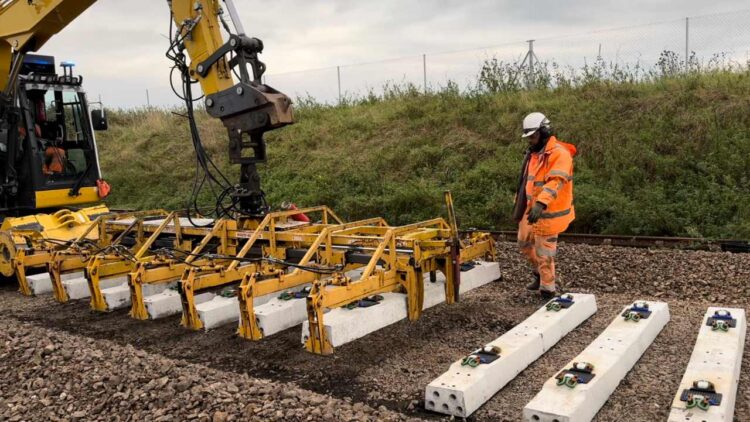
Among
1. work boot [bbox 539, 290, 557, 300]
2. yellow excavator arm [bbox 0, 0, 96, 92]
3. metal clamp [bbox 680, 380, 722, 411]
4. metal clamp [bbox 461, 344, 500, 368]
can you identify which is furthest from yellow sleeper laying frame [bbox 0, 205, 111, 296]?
metal clamp [bbox 680, 380, 722, 411]

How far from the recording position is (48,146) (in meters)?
9.04

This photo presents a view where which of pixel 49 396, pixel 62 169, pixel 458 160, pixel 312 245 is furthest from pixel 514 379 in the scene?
pixel 458 160

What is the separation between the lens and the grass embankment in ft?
32.1

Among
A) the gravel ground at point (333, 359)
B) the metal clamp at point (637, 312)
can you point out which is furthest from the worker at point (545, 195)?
the metal clamp at point (637, 312)

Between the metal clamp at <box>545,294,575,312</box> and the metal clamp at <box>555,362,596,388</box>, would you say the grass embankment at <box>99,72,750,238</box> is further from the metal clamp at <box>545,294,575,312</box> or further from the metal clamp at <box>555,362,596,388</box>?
the metal clamp at <box>555,362,596,388</box>

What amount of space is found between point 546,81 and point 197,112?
13041 millimetres

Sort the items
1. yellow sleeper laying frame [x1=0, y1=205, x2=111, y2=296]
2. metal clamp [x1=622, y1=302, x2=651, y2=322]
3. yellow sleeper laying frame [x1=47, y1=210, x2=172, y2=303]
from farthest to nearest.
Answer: yellow sleeper laying frame [x1=0, y1=205, x2=111, y2=296], yellow sleeper laying frame [x1=47, y1=210, x2=172, y2=303], metal clamp [x1=622, y1=302, x2=651, y2=322]

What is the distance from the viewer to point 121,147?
21.6 m

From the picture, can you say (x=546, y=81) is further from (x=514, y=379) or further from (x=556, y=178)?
(x=514, y=379)

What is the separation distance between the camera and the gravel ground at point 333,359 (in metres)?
4.18

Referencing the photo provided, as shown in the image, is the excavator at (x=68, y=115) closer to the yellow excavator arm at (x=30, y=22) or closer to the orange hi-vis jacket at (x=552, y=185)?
the yellow excavator arm at (x=30, y=22)

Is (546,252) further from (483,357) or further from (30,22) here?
(30,22)

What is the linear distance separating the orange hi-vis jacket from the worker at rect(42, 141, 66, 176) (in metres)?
6.60

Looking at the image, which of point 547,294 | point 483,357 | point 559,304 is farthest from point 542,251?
point 483,357
